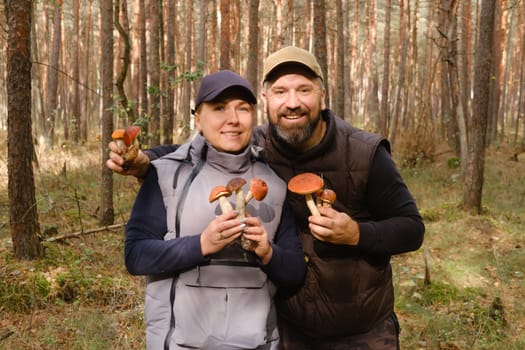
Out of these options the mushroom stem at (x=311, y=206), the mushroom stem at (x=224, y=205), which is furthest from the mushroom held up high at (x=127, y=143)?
the mushroom stem at (x=311, y=206)

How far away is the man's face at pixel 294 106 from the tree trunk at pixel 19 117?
327cm

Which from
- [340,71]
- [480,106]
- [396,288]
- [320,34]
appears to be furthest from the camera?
[340,71]

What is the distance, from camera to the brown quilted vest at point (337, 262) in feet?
7.20

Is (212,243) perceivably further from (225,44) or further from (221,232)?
(225,44)

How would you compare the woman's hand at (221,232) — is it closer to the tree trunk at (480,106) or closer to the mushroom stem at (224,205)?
the mushroom stem at (224,205)

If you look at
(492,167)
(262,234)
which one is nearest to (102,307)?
(262,234)

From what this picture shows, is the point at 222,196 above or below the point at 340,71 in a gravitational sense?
below

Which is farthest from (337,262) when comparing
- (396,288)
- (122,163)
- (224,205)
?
(396,288)

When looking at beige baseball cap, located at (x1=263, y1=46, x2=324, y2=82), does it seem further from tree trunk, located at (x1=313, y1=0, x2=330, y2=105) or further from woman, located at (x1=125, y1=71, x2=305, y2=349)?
tree trunk, located at (x1=313, y1=0, x2=330, y2=105)

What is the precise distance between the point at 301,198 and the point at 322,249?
0.29 meters

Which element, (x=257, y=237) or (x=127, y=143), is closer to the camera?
(x=257, y=237)

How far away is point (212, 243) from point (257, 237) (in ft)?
0.61

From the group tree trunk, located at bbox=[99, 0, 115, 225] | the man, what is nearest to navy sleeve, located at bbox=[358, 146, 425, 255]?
the man

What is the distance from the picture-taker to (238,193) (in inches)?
72.2
